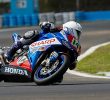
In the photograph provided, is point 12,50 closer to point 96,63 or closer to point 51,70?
point 51,70

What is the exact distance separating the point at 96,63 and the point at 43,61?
279 inches

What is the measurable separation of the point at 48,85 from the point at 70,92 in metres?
1.52

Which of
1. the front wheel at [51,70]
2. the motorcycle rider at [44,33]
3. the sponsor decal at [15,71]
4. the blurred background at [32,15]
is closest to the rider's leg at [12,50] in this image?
the motorcycle rider at [44,33]

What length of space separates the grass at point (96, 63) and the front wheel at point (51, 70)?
4742 mm

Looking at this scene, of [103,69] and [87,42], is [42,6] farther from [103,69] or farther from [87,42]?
[103,69]

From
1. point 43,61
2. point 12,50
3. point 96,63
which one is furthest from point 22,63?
point 96,63

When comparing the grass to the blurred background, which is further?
the blurred background

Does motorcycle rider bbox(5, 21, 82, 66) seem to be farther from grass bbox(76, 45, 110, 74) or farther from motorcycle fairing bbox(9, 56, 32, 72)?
grass bbox(76, 45, 110, 74)

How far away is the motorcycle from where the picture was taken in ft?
38.4

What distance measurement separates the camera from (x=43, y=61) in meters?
11.9

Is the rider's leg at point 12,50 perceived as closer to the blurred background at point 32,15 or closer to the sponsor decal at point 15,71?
the sponsor decal at point 15,71

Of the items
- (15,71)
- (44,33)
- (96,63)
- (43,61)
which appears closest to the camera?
(43,61)

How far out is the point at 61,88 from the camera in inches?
438

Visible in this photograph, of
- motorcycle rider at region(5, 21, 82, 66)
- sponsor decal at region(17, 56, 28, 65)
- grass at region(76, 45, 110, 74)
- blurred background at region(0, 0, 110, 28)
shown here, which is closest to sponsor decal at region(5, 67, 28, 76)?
sponsor decal at region(17, 56, 28, 65)
